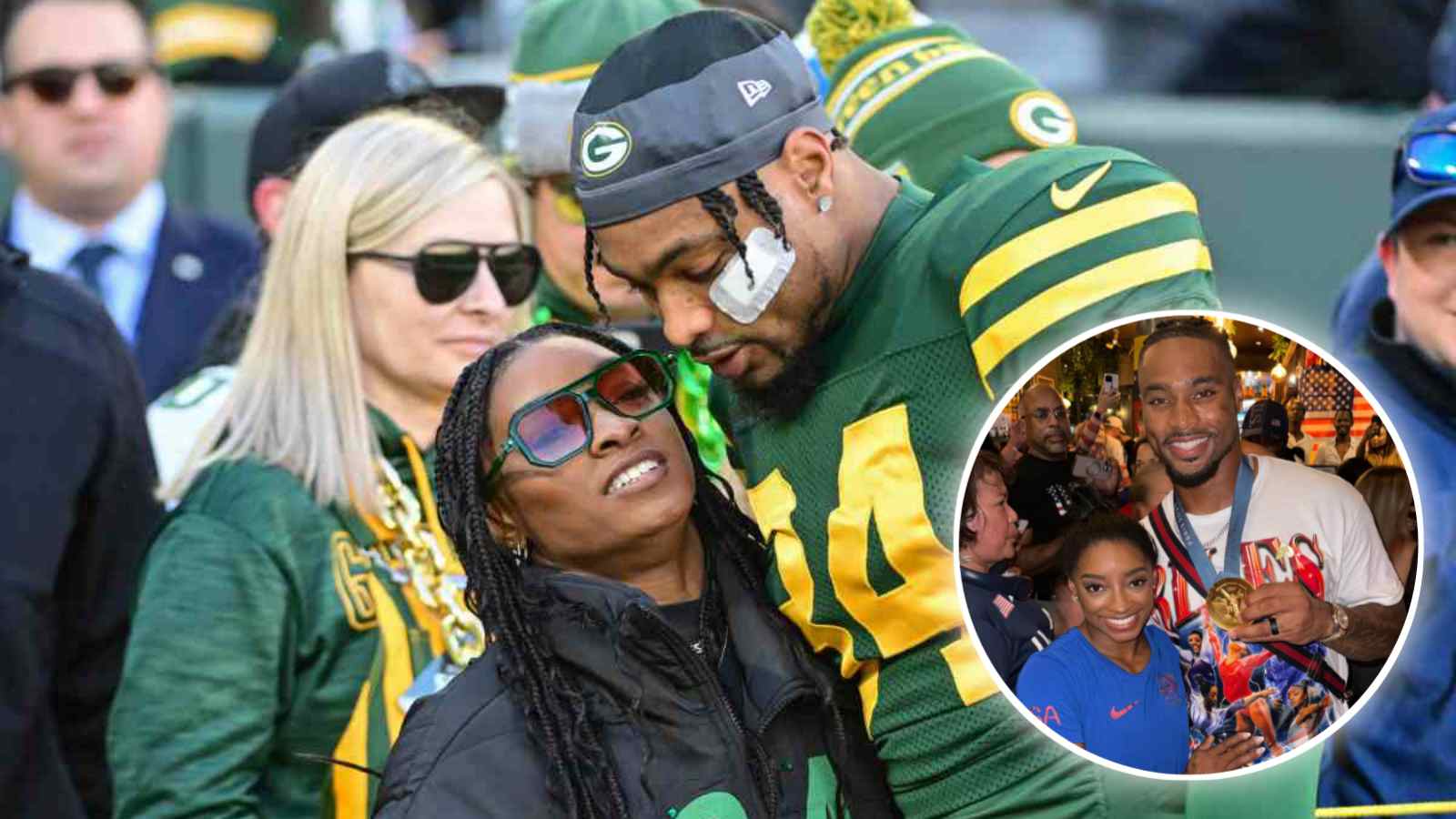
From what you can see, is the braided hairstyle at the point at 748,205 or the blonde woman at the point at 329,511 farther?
the blonde woman at the point at 329,511

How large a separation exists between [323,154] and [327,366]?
39cm

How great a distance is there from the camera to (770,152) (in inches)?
108

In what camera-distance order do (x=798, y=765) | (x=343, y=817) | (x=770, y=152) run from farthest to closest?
1. (x=343, y=817)
2. (x=798, y=765)
3. (x=770, y=152)

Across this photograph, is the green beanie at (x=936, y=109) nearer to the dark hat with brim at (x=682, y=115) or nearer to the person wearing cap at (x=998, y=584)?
the dark hat with brim at (x=682, y=115)

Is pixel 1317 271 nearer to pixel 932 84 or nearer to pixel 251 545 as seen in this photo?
pixel 932 84

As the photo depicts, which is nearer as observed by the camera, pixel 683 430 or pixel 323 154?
pixel 683 430

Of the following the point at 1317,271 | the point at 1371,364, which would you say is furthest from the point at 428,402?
the point at 1317,271

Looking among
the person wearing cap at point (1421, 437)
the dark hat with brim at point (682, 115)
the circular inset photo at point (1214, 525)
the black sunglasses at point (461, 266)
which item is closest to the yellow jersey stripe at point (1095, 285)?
the circular inset photo at point (1214, 525)

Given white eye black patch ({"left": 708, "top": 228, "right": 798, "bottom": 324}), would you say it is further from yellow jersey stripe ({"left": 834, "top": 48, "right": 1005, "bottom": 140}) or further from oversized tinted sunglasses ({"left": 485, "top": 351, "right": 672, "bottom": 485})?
yellow jersey stripe ({"left": 834, "top": 48, "right": 1005, "bottom": 140})

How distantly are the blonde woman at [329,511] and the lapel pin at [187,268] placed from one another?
166 centimetres

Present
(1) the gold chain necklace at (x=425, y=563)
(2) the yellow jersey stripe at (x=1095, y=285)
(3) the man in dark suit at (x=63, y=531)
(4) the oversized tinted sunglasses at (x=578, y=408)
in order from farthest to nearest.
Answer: (3) the man in dark suit at (x=63, y=531) → (1) the gold chain necklace at (x=425, y=563) → (4) the oversized tinted sunglasses at (x=578, y=408) → (2) the yellow jersey stripe at (x=1095, y=285)

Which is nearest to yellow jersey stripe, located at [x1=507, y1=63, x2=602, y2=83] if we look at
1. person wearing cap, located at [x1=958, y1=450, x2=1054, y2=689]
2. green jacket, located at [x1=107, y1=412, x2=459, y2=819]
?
green jacket, located at [x1=107, y1=412, x2=459, y2=819]

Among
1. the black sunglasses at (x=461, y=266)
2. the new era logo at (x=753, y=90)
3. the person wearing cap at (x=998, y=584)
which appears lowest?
the person wearing cap at (x=998, y=584)

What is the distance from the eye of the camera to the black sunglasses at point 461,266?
13.1ft
